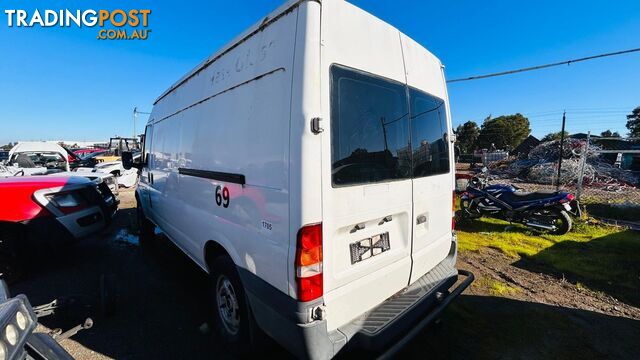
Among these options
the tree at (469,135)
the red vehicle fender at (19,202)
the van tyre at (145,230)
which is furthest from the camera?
the tree at (469,135)

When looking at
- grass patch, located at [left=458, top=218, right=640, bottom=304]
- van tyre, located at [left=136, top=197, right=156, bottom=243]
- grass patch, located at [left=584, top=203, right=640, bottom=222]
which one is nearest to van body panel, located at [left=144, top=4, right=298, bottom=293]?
van tyre, located at [left=136, top=197, right=156, bottom=243]

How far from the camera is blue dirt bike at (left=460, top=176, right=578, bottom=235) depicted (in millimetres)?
6102

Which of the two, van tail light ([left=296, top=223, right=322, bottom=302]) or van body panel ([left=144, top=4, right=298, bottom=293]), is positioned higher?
van body panel ([left=144, top=4, right=298, bottom=293])

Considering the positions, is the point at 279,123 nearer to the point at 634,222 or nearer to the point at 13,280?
the point at 13,280

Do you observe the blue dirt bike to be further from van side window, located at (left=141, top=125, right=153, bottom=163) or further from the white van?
van side window, located at (left=141, top=125, right=153, bottom=163)

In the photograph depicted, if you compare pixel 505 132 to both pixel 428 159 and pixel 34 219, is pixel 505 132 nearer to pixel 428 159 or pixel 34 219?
pixel 428 159

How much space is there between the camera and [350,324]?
201cm

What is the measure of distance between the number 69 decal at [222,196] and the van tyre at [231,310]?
489 millimetres

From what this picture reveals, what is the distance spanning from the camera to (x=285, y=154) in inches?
71.1

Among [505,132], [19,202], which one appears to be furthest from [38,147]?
[505,132]

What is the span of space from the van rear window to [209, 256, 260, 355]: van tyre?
4.46 feet

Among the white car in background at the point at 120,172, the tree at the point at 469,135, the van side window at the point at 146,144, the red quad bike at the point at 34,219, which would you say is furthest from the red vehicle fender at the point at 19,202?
the tree at the point at 469,135

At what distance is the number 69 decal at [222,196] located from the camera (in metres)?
2.46

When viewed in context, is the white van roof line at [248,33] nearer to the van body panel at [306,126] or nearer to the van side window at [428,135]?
the van body panel at [306,126]
